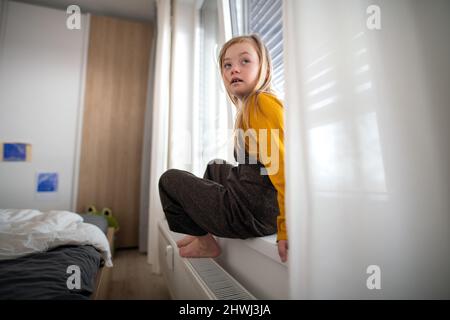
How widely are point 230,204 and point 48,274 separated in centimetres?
59

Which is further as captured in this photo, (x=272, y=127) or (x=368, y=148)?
(x=272, y=127)

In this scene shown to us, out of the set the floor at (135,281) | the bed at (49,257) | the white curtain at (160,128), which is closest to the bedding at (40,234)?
the bed at (49,257)

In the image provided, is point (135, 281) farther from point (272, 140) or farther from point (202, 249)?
point (272, 140)

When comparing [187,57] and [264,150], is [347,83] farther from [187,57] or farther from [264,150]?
[187,57]

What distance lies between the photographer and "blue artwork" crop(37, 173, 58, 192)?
2.22 meters

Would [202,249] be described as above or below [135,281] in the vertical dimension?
above

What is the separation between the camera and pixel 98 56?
7.94 ft

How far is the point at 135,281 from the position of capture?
1.54 meters

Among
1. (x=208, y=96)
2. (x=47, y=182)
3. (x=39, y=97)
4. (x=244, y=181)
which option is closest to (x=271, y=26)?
(x=208, y=96)

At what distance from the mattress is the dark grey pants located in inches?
13.5

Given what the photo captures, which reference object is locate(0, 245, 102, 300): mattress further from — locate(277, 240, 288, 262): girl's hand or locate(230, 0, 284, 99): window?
locate(230, 0, 284, 99): window

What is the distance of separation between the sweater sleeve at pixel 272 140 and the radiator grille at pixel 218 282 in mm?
251
